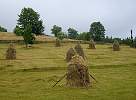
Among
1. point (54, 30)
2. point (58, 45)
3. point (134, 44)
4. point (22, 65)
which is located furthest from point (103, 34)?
point (22, 65)

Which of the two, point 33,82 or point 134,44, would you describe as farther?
point 134,44

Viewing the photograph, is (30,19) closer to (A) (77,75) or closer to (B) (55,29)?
(B) (55,29)

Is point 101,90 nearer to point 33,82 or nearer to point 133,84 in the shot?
point 133,84

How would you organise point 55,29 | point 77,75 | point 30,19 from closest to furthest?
point 77,75
point 30,19
point 55,29

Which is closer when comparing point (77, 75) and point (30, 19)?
point (77, 75)

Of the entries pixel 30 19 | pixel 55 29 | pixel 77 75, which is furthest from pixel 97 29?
pixel 77 75

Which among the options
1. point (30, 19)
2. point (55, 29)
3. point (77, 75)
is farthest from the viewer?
point (55, 29)

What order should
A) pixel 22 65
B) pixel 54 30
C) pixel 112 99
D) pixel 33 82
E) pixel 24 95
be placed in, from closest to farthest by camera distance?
pixel 112 99 → pixel 24 95 → pixel 33 82 → pixel 22 65 → pixel 54 30

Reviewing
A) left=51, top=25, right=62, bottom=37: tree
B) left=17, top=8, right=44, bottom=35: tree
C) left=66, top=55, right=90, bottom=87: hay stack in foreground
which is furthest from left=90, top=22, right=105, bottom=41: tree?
left=66, top=55, right=90, bottom=87: hay stack in foreground

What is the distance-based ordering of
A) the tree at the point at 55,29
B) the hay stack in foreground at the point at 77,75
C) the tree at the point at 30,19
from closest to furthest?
the hay stack in foreground at the point at 77,75 < the tree at the point at 30,19 < the tree at the point at 55,29

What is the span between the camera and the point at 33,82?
4431 cm

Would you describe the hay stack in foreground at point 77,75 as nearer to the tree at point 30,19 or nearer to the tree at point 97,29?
the tree at point 30,19

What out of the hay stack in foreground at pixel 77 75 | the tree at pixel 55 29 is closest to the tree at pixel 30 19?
the tree at pixel 55 29

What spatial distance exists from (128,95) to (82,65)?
6.70 metres
